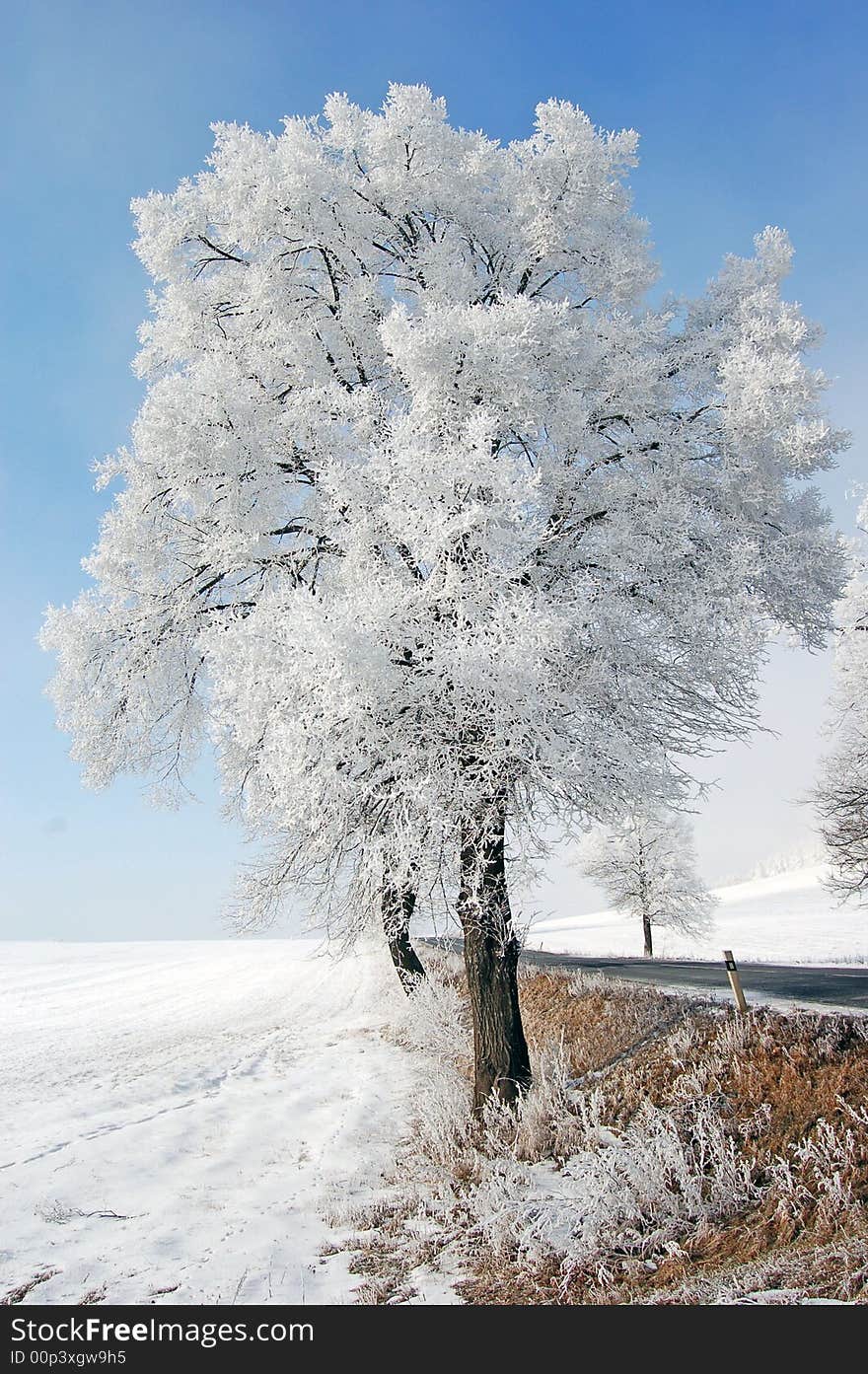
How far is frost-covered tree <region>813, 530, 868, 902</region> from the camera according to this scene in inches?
653

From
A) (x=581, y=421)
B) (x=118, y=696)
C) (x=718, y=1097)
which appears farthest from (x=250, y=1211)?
(x=581, y=421)

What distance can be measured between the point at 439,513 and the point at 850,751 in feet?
60.7

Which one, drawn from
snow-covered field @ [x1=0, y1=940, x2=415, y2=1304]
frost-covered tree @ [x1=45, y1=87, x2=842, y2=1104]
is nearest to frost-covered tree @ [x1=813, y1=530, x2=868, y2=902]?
frost-covered tree @ [x1=45, y1=87, x2=842, y2=1104]

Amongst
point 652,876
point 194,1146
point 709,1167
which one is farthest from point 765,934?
point 709,1167

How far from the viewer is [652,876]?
3544cm

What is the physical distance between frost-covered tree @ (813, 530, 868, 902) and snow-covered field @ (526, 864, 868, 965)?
392 centimetres

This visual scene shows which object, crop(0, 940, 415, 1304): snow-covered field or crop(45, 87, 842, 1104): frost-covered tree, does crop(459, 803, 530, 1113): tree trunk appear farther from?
crop(0, 940, 415, 1304): snow-covered field

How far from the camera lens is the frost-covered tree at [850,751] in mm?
16594

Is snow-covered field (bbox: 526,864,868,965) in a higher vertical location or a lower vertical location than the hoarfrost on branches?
lower

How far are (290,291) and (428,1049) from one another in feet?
34.1

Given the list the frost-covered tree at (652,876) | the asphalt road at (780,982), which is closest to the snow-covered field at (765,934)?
the frost-covered tree at (652,876)

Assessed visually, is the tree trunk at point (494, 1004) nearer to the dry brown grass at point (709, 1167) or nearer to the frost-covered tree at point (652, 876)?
the dry brown grass at point (709, 1167)

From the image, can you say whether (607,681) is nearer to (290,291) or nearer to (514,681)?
(514,681)

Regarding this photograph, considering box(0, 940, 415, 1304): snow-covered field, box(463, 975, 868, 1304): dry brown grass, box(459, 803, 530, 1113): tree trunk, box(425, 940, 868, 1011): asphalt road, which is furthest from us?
box(425, 940, 868, 1011): asphalt road
